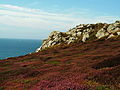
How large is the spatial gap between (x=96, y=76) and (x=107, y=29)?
93339mm

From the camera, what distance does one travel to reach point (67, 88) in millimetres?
15688

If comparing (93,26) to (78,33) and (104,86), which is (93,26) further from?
(104,86)

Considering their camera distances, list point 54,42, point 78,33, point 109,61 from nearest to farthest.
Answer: point 109,61 → point 54,42 → point 78,33

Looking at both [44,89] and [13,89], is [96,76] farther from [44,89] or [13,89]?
[13,89]

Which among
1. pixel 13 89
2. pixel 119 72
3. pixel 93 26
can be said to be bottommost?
pixel 13 89

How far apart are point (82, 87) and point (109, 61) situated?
1600 cm

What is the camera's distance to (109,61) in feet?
99.3

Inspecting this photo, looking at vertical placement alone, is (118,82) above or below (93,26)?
below

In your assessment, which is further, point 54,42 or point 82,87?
point 54,42

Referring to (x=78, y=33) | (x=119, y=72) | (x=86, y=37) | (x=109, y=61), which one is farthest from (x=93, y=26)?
(x=119, y=72)

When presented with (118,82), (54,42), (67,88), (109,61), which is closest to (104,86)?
(118,82)

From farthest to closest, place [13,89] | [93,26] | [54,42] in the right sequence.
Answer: [93,26] → [54,42] → [13,89]

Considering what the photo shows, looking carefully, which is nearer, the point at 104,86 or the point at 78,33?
the point at 104,86

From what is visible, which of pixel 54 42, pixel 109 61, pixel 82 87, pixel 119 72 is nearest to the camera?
pixel 82 87
